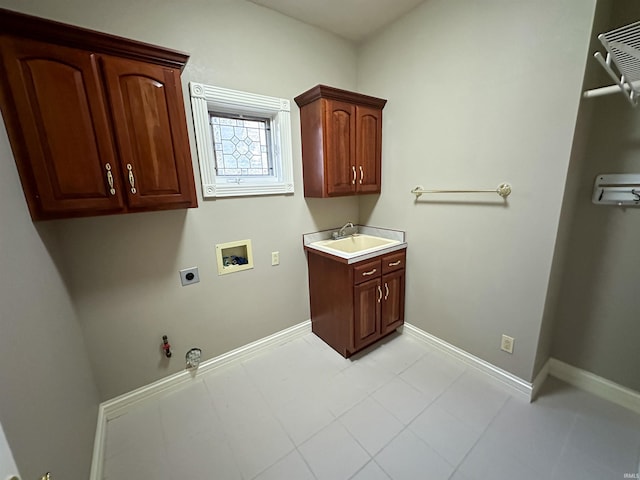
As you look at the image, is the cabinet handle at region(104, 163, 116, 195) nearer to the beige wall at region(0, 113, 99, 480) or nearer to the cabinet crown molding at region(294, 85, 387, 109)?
the beige wall at region(0, 113, 99, 480)

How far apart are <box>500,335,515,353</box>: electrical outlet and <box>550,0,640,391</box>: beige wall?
36 centimetres

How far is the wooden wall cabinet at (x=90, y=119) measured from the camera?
1.04 meters

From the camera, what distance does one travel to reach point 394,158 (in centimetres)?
220

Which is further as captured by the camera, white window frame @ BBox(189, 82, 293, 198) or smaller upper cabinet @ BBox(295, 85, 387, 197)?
smaller upper cabinet @ BBox(295, 85, 387, 197)

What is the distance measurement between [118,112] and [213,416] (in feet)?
6.03

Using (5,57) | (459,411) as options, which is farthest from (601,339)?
(5,57)

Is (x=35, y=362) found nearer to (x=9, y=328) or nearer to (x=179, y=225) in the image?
(x=9, y=328)

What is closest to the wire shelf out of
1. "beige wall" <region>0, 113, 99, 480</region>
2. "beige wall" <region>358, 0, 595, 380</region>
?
"beige wall" <region>358, 0, 595, 380</region>

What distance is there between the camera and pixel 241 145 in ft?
6.45

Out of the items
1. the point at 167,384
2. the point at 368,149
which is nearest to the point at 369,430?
the point at 167,384

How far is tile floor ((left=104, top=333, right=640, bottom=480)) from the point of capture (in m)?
1.28

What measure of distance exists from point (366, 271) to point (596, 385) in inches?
65.4

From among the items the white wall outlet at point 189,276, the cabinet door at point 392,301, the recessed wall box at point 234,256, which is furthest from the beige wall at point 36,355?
the cabinet door at point 392,301

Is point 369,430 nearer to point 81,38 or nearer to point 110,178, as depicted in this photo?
point 110,178
